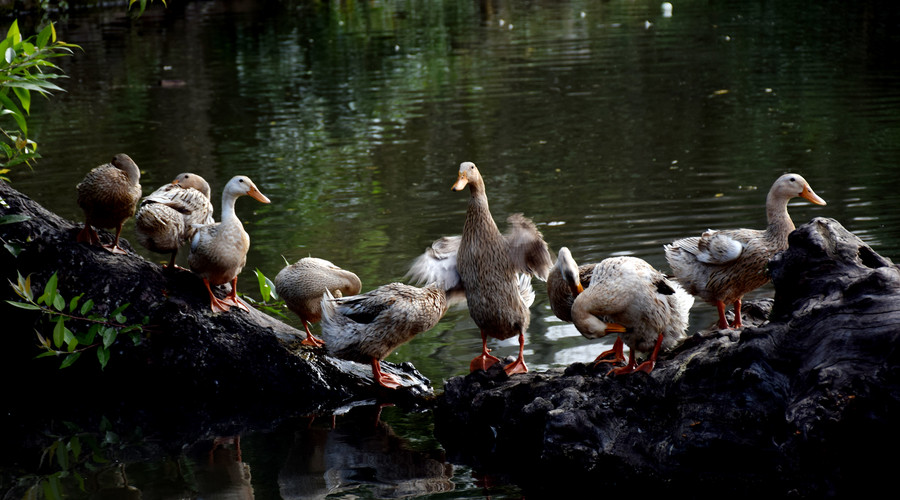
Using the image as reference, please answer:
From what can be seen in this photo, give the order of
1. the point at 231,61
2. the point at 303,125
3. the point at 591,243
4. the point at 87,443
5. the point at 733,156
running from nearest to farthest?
the point at 87,443, the point at 591,243, the point at 733,156, the point at 303,125, the point at 231,61

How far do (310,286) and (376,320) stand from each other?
788 millimetres

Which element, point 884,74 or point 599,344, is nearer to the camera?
point 599,344

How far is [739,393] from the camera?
14.5 ft

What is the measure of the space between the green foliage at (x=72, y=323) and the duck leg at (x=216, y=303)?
456mm

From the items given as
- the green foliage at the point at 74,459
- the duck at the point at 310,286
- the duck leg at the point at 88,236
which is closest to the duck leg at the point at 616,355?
the duck at the point at 310,286

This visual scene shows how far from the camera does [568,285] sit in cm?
563

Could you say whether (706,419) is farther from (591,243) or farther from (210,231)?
(591,243)

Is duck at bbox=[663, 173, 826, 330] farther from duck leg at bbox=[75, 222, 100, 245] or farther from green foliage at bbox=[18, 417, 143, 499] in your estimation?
duck leg at bbox=[75, 222, 100, 245]

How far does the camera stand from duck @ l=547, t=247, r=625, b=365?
18.0 ft

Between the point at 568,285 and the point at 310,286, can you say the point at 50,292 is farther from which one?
the point at 568,285

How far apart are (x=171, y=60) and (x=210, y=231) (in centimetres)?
2033

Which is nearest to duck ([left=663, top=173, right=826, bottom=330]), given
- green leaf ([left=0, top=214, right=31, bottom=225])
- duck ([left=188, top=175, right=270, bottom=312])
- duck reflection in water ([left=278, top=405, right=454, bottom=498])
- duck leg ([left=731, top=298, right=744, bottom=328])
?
duck leg ([left=731, top=298, right=744, bottom=328])

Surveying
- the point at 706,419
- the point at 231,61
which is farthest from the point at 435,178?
the point at 231,61

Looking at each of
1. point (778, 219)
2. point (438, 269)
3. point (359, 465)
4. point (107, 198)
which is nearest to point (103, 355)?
point (107, 198)
